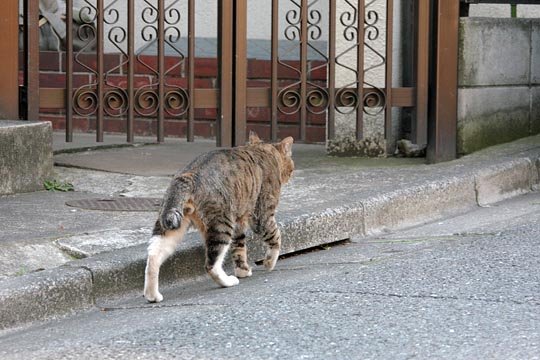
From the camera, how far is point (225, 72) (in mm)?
8367

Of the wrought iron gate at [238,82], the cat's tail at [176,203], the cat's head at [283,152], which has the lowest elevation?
the cat's tail at [176,203]

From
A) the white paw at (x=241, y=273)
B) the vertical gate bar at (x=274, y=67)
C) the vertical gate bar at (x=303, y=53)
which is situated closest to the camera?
the white paw at (x=241, y=273)

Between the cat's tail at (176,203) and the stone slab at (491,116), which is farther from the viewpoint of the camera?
the stone slab at (491,116)

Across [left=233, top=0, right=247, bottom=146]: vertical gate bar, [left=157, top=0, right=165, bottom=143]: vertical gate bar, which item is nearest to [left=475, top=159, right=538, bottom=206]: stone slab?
[left=233, top=0, right=247, bottom=146]: vertical gate bar

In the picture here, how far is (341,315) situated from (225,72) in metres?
3.72

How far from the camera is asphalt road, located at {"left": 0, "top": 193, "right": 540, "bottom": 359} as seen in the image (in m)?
4.48

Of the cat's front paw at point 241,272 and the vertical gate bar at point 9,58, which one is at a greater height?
the vertical gate bar at point 9,58

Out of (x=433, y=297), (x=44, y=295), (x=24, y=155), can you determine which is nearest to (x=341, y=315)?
(x=433, y=297)

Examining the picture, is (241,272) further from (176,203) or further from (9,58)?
(9,58)

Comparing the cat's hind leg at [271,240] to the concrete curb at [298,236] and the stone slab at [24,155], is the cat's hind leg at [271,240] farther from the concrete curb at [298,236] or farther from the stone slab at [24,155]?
the stone slab at [24,155]

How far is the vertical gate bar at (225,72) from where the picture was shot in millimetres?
8305

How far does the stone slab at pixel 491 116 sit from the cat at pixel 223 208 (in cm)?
310

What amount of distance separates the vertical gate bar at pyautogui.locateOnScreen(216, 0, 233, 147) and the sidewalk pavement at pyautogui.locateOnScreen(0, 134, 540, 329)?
22.2 inches

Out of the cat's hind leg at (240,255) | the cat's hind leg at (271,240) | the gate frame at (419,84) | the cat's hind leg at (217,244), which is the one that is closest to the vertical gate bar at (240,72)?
the gate frame at (419,84)
